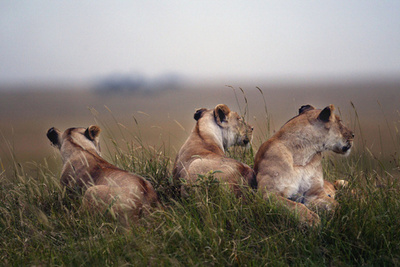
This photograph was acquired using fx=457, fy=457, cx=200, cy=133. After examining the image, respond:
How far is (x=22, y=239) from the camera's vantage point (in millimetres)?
4742

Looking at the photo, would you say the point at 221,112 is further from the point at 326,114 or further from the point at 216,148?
the point at 326,114

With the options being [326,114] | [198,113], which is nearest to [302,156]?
[326,114]

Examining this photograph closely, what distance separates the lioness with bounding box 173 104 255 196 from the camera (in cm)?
502

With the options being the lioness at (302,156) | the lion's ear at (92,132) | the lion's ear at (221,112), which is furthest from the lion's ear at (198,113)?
the lioness at (302,156)

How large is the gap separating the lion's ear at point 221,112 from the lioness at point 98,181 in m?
1.69

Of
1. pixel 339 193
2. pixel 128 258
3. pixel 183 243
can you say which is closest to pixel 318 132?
pixel 339 193

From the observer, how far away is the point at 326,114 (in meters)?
5.13

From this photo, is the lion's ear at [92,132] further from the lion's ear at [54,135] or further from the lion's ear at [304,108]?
the lion's ear at [304,108]

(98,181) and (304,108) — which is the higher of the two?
(304,108)

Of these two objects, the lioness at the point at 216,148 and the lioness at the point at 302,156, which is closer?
the lioness at the point at 302,156

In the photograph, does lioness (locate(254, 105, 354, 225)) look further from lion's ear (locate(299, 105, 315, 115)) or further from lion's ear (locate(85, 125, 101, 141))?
lion's ear (locate(85, 125, 101, 141))

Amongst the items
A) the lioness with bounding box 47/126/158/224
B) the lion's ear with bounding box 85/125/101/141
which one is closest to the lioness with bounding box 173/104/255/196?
the lioness with bounding box 47/126/158/224

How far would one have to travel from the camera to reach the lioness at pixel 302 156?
15.9ft

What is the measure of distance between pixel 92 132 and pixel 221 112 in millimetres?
1839
